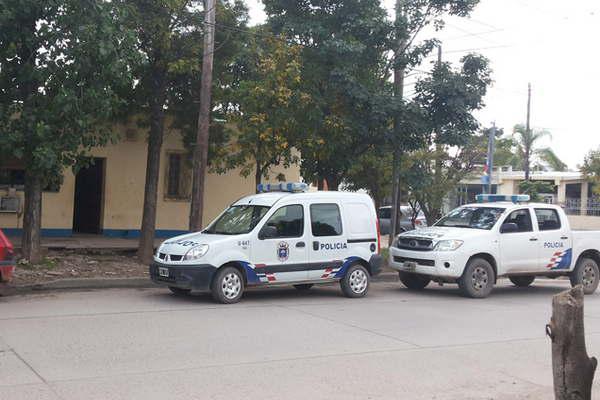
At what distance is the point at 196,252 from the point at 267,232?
1322 millimetres

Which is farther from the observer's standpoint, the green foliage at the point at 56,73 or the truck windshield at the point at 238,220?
the green foliage at the point at 56,73

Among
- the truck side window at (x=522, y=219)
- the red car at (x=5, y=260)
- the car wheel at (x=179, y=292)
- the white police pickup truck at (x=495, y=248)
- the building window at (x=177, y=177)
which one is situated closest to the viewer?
the red car at (x=5, y=260)

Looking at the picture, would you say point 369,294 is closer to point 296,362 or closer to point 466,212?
point 466,212

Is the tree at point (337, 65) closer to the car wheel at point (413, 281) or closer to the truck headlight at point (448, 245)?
the car wheel at point (413, 281)

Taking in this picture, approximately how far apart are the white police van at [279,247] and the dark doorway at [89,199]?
8.66 meters

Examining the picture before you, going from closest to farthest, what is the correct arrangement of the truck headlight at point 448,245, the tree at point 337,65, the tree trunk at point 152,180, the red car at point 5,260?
1. the red car at point 5,260
2. the truck headlight at point 448,245
3. the tree at point 337,65
4. the tree trunk at point 152,180

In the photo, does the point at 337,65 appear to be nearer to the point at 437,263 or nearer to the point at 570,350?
the point at 437,263

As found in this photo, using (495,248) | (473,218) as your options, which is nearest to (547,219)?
(473,218)

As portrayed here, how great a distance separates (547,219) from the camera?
48.8 feet

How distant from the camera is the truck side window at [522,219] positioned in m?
14.5

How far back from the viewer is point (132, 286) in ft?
45.3

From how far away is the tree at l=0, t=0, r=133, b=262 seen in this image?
42.5ft

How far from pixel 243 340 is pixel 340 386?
2290 mm

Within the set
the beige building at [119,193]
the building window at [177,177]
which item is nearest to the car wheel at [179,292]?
the beige building at [119,193]
